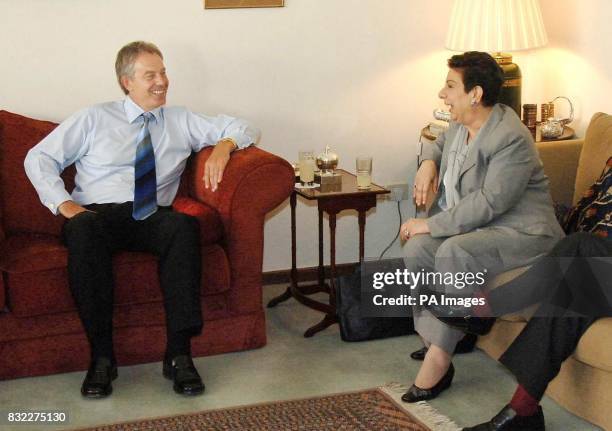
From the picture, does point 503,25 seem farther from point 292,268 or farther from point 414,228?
point 292,268

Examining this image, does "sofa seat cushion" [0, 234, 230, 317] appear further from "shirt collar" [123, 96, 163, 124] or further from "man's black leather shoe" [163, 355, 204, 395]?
"shirt collar" [123, 96, 163, 124]

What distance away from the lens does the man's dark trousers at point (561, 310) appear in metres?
2.53

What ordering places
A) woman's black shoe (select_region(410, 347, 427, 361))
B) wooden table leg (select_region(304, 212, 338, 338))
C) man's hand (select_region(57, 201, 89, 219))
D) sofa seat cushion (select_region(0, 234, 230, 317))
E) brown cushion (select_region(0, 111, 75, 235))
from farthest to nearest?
wooden table leg (select_region(304, 212, 338, 338)), brown cushion (select_region(0, 111, 75, 235)), woman's black shoe (select_region(410, 347, 427, 361)), man's hand (select_region(57, 201, 89, 219)), sofa seat cushion (select_region(0, 234, 230, 317))

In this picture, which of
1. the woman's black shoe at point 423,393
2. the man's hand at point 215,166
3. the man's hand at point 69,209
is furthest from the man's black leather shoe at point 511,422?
the man's hand at point 69,209

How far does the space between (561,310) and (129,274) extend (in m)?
1.37

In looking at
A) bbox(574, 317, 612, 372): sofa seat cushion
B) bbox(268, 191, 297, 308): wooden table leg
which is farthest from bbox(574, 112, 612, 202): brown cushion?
bbox(268, 191, 297, 308): wooden table leg

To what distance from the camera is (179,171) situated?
11.3ft

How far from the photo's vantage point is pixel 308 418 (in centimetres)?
275

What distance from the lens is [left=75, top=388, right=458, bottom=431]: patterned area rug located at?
2699 millimetres

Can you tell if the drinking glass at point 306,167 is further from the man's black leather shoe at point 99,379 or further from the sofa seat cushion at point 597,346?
the sofa seat cushion at point 597,346

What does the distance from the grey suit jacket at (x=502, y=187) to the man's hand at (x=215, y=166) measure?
0.76m

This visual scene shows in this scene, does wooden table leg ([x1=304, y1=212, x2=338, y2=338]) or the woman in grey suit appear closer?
the woman in grey suit

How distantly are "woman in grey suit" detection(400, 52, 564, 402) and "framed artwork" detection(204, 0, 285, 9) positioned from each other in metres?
1.10

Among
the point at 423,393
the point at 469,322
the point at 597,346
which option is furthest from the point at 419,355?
the point at 597,346
